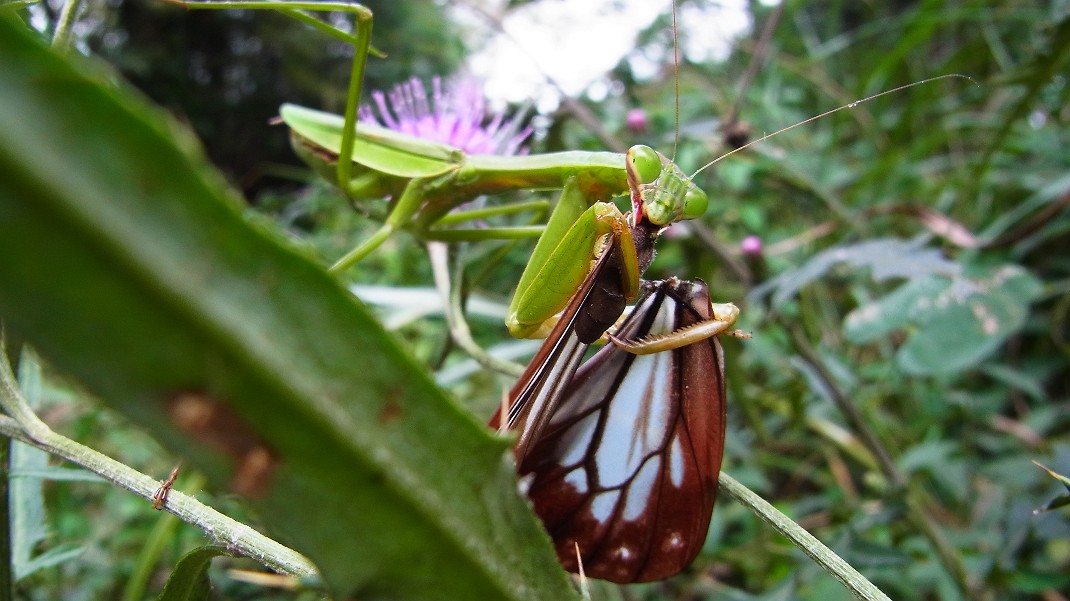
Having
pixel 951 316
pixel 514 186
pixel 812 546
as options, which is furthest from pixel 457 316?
pixel 951 316

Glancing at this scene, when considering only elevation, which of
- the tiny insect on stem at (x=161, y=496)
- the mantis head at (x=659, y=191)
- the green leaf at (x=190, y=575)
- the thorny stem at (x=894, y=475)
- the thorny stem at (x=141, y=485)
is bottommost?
the thorny stem at (x=894, y=475)

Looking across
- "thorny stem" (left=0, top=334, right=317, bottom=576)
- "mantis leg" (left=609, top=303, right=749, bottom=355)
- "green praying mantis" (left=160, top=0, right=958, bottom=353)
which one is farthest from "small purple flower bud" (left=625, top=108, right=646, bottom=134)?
"thorny stem" (left=0, top=334, right=317, bottom=576)

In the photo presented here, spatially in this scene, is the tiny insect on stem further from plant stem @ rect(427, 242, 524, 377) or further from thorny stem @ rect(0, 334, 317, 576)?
Answer: plant stem @ rect(427, 242, 524, 377)

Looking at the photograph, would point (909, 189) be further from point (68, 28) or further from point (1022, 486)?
point (68, 28)

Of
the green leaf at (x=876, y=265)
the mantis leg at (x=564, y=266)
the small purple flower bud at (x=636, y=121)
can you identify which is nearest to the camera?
the mantis leg at (x=564, y=266)

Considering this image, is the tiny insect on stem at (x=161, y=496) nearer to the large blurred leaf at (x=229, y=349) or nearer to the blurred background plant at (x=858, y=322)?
the blurred background plant at (x=858, y=322)

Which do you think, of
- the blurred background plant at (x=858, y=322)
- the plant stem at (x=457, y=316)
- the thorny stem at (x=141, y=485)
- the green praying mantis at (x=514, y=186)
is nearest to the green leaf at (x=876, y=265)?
the blurred background plant at (x=858, y=322)

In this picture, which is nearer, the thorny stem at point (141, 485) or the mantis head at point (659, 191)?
the thorny stem at point (141, 485)

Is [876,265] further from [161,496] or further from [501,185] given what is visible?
[161,496]
